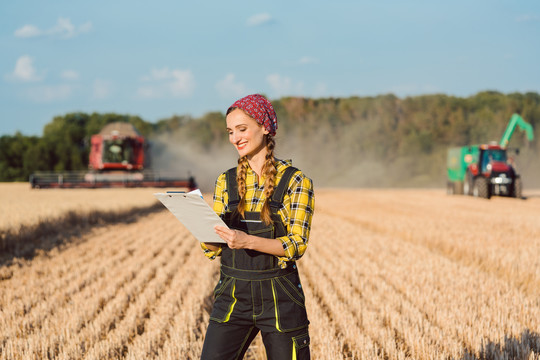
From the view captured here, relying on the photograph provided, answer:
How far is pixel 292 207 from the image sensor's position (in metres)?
2.51

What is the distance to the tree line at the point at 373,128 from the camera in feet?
199

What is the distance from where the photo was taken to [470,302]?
584 centimetres

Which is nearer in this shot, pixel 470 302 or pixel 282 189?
pixel 282 189

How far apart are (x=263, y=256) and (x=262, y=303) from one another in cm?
21

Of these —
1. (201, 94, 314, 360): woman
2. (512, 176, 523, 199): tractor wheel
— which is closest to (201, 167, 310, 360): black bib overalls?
(201, 94, 314, 360): woman

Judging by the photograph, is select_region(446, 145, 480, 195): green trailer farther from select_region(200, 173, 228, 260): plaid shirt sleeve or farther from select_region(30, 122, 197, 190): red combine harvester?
select_region(200, 173, 228, 260): plaid shirt sleeve

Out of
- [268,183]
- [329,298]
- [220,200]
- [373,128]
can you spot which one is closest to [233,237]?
[268,183]

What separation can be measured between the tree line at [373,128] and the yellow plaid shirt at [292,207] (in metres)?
55.4

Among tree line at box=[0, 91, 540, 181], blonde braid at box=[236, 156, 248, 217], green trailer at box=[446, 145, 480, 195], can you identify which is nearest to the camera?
blonde braid at box=[236, 156, 248, 217]

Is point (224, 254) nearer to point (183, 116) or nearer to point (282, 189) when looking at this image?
point (282, 189)

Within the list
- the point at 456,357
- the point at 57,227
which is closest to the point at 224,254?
the point at 456,357

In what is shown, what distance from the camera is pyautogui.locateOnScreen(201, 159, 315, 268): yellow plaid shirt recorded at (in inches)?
96.3

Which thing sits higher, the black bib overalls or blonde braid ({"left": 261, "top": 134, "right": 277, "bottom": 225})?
blonde braid ({"left": 261, "top": 134, "right": 277, "bottom": 225})

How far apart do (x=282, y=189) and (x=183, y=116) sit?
76384mm
